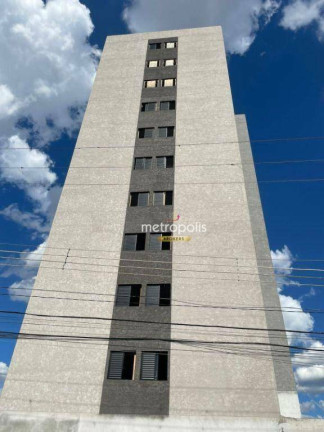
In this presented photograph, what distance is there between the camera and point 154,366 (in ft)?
60.0

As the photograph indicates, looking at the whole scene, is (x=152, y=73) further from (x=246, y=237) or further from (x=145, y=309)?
(x=145, y=309)

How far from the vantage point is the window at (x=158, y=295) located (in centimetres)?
2067

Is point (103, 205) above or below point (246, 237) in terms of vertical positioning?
above

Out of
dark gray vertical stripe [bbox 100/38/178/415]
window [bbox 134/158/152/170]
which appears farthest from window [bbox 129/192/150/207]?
window [bbox 134/158/152/170]

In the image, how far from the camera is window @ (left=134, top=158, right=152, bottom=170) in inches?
1103

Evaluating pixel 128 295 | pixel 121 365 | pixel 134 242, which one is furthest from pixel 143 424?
pixel 134 242

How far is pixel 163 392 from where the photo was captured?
57.0ft

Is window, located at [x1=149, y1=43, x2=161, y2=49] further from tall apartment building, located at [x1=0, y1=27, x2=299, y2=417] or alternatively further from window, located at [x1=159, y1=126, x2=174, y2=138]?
window, located at [x1=159, y1=126, x2=174, y2=138]

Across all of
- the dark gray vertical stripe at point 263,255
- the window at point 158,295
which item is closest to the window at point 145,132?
the dark gray vertical stripe at point 263,255

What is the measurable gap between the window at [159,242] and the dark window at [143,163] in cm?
717

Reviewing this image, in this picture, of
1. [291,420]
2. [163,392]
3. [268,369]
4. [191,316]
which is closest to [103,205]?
[191,316]

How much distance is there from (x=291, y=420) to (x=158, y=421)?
682 cm

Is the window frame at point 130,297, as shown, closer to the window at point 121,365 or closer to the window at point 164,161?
the window at point 121,365

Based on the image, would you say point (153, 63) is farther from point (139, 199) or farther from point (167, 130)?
point (139, 199)
